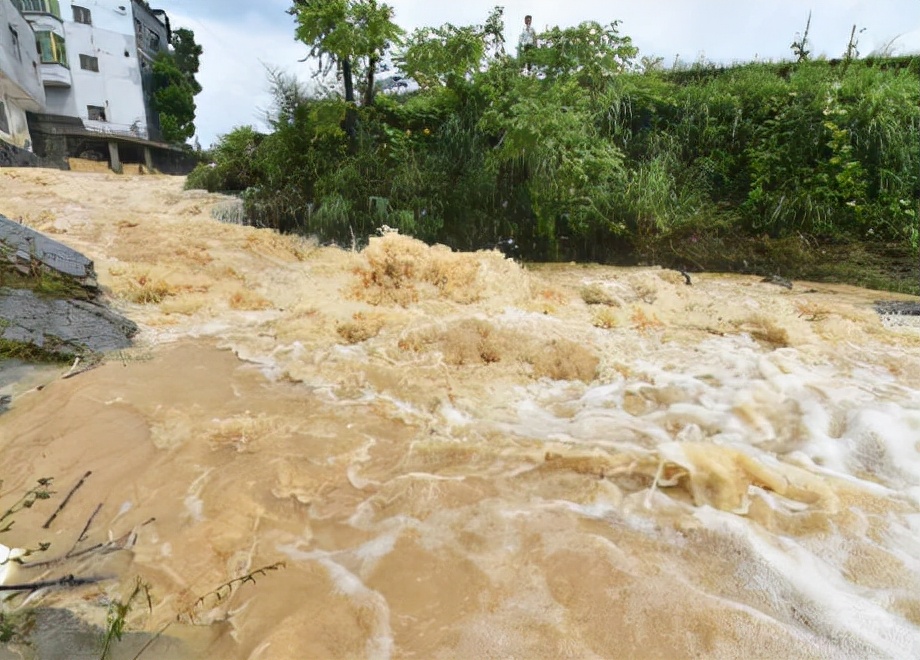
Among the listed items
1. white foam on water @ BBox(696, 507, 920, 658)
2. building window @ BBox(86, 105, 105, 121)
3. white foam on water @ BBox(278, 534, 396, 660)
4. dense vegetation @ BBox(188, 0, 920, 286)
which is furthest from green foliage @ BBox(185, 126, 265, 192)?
building window @ BBox(86, 105, 105, 121)

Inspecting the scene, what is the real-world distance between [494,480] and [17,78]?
23.9m

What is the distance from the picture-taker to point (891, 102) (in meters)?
7.23

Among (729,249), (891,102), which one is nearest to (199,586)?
(729,249)

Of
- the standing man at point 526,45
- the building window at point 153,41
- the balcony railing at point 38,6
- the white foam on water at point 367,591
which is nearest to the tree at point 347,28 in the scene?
the standing man at point 526,45

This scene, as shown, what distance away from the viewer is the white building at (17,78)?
17719mm

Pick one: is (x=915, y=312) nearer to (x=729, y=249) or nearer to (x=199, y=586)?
(x=729, y=249)

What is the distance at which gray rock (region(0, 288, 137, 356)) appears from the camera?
4.17 meters

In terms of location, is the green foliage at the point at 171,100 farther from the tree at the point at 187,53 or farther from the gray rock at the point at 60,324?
the gray rock at the point at 60,324

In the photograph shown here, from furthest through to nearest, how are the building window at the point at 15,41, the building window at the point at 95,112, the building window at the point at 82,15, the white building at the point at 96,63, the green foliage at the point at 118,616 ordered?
the building window at the point at 95,112, the building window at the point at 82,15, the white building at the point at 96,63, the building window at the point at 15,41, the green foliage at the point at 118,616

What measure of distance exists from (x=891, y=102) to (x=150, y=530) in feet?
30.7

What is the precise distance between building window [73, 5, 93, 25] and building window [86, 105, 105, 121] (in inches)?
143

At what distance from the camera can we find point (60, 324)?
14.6ft

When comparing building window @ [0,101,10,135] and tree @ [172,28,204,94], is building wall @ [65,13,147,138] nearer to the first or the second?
tree @ [172,28,204,94]

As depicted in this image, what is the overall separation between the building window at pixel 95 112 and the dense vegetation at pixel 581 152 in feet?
73.1
